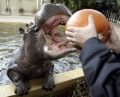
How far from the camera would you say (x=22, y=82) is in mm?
2865

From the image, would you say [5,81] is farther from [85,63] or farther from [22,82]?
[85,63]

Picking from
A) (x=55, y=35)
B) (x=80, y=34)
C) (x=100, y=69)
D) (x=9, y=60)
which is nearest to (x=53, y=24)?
(x=55, y=35)

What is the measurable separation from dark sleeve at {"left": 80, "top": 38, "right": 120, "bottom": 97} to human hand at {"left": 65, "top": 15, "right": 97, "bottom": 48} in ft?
0.30

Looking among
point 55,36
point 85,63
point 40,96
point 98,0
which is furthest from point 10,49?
point 98,0

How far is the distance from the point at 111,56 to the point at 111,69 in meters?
0.09

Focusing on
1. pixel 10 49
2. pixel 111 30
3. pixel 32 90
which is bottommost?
pixel 10 49

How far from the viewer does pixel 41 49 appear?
8.96 feet

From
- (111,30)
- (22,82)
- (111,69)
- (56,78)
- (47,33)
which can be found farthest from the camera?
(56,78)

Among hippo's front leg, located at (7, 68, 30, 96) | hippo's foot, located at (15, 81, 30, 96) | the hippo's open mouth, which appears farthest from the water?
the hippo's open mouth

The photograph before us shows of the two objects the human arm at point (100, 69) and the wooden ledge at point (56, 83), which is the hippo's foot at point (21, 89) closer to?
the wooden ledge at point (56, 83)

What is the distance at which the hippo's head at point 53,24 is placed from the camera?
244 cm

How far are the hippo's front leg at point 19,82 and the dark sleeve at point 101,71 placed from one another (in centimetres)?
121

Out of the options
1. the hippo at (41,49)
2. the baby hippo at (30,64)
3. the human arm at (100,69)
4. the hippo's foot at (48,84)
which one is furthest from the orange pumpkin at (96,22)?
the hippo's foot at (48,84)

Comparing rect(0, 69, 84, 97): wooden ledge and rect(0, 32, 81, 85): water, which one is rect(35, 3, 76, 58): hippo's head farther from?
rect(0, 32, 81, 85): water
